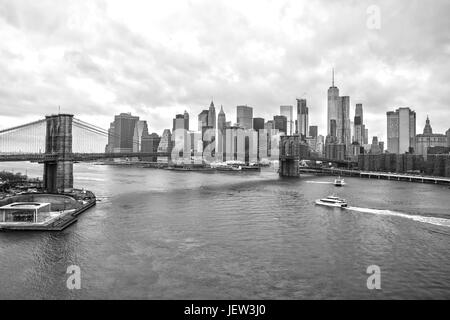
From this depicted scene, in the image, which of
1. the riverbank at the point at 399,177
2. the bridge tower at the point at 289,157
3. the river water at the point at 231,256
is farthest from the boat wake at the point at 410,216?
the bridge tower at the point at 289,157

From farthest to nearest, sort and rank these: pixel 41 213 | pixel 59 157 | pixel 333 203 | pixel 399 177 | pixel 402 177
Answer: pixel 399 177
pixel 402 177
pixel 59 157
pixel 333 203
pixel 41 213

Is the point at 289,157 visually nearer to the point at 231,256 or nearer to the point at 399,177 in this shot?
the point at 399,177

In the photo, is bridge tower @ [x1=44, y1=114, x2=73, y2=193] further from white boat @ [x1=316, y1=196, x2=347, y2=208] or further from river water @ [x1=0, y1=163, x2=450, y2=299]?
white boat @ [x1=316, y1=196, x2=347, y2=208]

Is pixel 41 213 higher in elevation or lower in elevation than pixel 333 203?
higher

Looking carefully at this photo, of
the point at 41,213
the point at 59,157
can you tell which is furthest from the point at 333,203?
the point at 59,157

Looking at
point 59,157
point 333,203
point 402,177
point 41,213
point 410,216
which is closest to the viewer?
point 41,213
